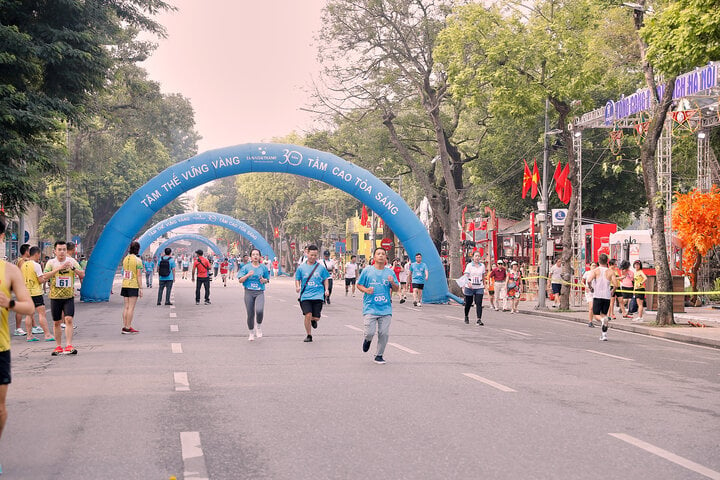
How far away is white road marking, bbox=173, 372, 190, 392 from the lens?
32.9 ft

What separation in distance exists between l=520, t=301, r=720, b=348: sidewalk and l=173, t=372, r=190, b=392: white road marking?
11.7m

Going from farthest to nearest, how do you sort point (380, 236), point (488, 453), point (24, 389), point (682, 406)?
point (380, 236)
point (24, 389)
point (682, 406)
point (488, 453)

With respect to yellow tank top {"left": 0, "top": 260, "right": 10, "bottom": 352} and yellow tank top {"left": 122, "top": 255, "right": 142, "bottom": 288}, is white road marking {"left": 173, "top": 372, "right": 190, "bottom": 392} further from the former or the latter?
yellow tank top {"left": 122, "top": 255, "right": 142, "bottom": 288}

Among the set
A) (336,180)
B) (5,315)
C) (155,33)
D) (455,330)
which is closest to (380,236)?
(336,180)

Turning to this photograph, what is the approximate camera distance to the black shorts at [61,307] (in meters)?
13.6

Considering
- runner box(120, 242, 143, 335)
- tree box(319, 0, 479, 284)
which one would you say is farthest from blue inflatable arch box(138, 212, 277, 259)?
runner box(120, 242, 143, 335)

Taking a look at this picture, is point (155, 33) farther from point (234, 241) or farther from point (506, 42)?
point (234, 241)

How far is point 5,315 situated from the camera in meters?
6.00

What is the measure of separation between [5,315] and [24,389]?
14.7 feet

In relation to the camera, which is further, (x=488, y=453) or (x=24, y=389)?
(x=24, y=389)

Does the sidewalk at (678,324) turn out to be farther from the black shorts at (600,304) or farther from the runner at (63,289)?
the runner at (63,289)

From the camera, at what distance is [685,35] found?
561 inches

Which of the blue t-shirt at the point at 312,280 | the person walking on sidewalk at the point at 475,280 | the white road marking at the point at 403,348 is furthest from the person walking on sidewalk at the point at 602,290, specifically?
the blue t-shirt at the point at 312,280

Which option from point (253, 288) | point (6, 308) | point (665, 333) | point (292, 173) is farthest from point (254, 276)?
point (292, 173)
